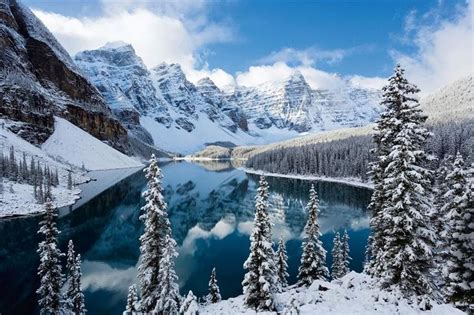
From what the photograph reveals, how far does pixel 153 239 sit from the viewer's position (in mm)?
25359

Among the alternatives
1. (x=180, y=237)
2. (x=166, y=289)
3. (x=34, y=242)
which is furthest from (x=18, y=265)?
(x=166, y=289)

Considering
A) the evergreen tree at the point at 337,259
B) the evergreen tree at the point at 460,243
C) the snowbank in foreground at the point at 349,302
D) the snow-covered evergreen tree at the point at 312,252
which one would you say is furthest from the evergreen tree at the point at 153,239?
the evergreen tree at the point at 337,259

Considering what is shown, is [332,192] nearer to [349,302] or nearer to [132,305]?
[349,302]

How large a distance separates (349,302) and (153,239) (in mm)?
13918

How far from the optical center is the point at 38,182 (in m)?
94.4

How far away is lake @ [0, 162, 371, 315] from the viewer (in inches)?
1699

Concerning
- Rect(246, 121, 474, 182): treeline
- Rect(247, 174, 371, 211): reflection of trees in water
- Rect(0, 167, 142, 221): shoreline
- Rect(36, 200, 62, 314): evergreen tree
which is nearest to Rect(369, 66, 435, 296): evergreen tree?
Rect(36, 200, 62, 314): evergreen tree

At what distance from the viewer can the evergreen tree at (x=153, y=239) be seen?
24.9 meters

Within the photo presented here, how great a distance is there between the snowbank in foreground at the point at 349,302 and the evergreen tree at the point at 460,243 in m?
1.13

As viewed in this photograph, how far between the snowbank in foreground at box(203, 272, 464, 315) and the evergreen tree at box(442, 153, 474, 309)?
3.72 feet

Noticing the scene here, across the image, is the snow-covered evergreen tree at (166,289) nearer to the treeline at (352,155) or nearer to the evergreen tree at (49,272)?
the evergreen tree at (49,272)

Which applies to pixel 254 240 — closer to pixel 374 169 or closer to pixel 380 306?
pixel 380 306

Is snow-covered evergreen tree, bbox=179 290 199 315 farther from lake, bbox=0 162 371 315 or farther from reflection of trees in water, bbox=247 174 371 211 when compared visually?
reflection of trees in water, bbox=247 174 371 211

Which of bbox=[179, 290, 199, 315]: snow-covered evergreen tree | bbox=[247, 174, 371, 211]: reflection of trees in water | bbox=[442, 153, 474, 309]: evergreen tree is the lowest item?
bbox=[247, 174, 371, 211]: reflection of trees in water
